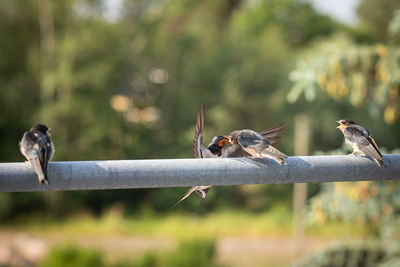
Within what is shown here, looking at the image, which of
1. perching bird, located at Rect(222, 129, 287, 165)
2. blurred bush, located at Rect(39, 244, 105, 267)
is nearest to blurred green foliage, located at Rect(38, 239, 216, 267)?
blurred bush, located at Rect(39, 244, 105, 267)

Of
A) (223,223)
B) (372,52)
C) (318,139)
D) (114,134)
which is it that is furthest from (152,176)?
(318,139)

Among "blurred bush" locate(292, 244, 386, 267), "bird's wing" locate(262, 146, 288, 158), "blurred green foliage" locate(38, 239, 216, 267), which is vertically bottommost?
"blurred green foliage" locate(38, 239, 216, 267)

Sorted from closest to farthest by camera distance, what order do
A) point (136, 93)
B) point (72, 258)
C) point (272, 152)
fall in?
point (272, 152), point (72, 258), point (136, 93)

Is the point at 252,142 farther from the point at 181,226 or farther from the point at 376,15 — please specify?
the point at 376,15

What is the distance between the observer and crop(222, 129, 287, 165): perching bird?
4.85 ft

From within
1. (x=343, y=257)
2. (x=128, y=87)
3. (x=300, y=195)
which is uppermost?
(x=128, y=87)

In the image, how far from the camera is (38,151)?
133cm

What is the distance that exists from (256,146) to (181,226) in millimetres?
10868

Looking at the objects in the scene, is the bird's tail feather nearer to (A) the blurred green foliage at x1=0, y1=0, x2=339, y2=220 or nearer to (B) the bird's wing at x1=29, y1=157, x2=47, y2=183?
(B) the bird's wing at x1=29, y1=157, x2=47, y2=183

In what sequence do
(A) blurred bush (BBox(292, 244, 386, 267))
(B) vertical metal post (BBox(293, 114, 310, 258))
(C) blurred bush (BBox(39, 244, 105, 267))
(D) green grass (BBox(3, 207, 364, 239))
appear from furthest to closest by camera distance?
1. (D) green grass (BBox(3, 207, 364, 239))
2. (B) vertical metal post (BBox(293, 114, 310, 258))
3. (C) blurred bush (BBox(39, 244, 105, 267))
4. (A) blurred bush (BBox(292, 244, 386, 267))

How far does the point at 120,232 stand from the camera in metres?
11.9

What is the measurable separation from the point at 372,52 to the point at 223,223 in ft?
29.7

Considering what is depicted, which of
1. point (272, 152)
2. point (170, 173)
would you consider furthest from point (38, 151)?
point (272, 152)

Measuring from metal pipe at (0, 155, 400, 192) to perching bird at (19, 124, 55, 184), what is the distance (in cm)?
2
